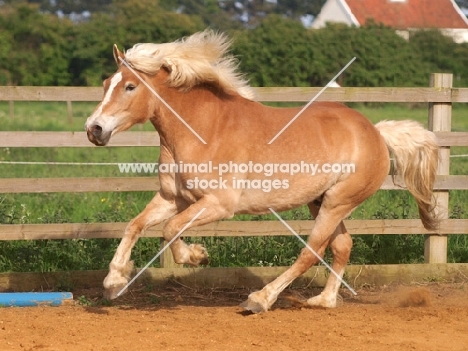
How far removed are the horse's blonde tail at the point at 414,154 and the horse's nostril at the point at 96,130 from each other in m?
2.51

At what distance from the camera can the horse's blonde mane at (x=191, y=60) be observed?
19.2 feet

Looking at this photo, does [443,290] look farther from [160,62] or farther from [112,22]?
[112,22]

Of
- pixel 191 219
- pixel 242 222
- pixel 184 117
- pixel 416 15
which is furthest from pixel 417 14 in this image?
pixel 191 219

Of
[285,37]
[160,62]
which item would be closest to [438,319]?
[160,62]

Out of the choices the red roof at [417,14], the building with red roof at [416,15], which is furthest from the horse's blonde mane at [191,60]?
the red roof at [417,14]

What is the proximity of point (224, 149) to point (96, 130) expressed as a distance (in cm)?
100

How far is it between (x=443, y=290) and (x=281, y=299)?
1555 mm

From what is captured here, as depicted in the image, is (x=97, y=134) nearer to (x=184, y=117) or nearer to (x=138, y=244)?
(x=184, y=117)

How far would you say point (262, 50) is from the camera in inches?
968

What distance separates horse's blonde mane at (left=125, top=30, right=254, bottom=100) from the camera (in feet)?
19.2

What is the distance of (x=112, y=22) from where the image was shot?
29688mm

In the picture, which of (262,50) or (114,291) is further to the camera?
(262,50)

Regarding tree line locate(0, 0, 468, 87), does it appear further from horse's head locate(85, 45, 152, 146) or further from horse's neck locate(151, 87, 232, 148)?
horse's head locate(85, 45, 152, 146)

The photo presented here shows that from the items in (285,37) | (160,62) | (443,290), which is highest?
(285,37)
